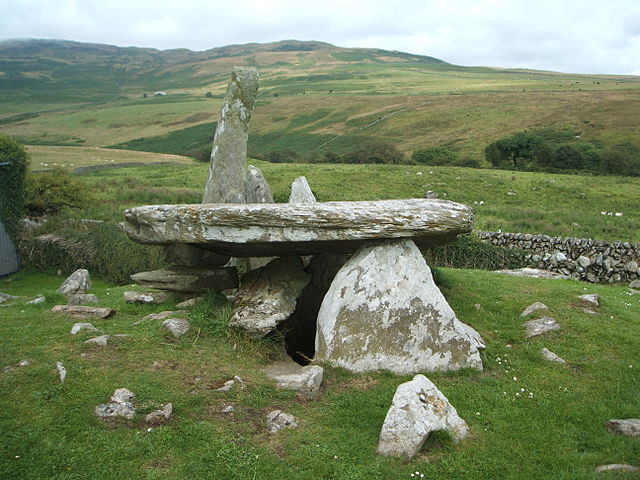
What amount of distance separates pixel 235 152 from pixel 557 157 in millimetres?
50541

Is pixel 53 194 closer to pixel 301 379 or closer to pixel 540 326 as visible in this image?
pixel 301 379

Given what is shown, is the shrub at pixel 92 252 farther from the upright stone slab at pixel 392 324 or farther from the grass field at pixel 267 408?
the upright stone slab at pixel 392 324

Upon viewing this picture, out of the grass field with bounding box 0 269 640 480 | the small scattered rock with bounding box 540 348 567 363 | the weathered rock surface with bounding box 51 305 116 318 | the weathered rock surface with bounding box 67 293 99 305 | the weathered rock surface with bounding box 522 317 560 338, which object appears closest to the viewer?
the grass field with bounding box 0 269 640 480

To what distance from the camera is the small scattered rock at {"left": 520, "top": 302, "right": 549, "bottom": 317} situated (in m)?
12.1

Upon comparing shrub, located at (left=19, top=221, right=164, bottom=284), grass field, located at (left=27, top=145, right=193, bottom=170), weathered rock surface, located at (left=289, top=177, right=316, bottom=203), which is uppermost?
weathered rock surface, located at (left=289, top=177, right=316, bottom=203)

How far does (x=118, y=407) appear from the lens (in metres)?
7.67

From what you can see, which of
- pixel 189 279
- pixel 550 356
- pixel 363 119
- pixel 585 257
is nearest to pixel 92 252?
pixel 189 279

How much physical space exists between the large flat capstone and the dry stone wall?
44.5ft

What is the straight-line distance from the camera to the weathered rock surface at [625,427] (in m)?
7.33

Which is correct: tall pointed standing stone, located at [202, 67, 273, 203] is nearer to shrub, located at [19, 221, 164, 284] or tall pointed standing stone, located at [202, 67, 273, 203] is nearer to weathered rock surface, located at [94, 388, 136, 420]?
weathered rock surface, located at [94, 388, 136, 420]

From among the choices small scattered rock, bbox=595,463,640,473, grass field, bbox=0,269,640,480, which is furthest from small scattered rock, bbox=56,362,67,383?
small scattered rock, bbox=595,463,640,473

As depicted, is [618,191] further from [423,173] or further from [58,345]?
[58,345]

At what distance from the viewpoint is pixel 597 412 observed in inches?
319

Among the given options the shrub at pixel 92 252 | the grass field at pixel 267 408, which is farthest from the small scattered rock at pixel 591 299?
the shrub at pixel 92 252
